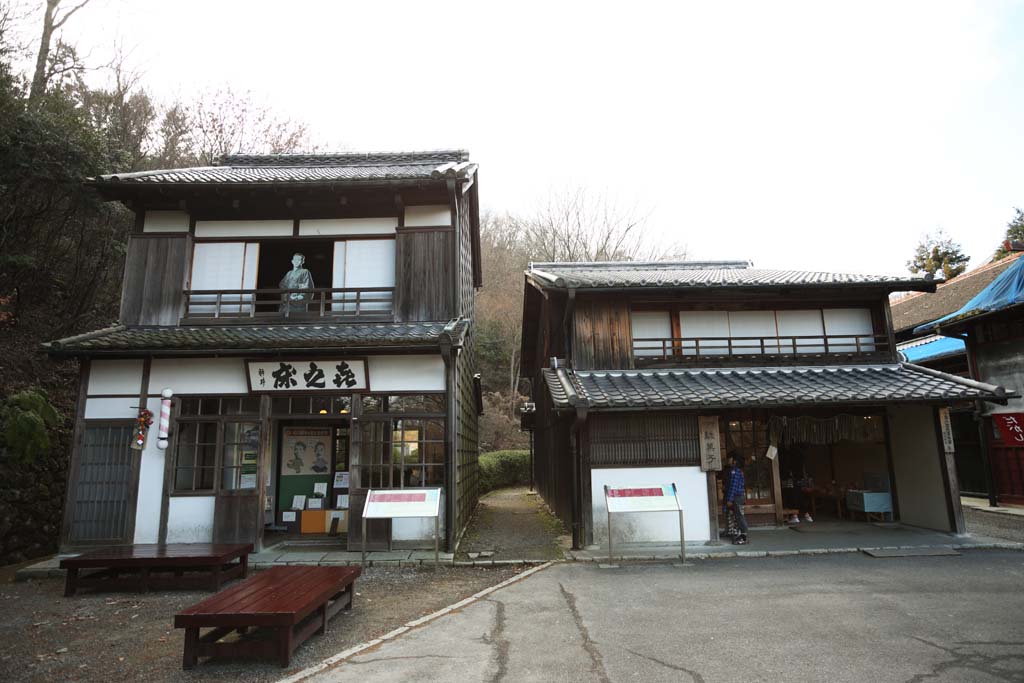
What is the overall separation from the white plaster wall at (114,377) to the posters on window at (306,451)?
11.3 feet

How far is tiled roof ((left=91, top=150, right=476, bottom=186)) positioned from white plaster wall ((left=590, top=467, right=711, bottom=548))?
663 centimetres

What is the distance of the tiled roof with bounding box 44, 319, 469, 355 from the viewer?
9.80m

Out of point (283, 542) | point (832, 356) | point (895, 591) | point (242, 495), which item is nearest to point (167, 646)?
point (242, 495)

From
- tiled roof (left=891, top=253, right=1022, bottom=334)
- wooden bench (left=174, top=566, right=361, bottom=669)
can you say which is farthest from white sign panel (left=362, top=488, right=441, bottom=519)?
tiled roof (left=891, top=253, right=1022, bottom=334)

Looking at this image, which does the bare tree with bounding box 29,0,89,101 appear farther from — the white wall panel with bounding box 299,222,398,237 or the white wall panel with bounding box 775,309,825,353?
the white wall panel with bounding box 775,309,825,353

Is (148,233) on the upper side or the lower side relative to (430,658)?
upper

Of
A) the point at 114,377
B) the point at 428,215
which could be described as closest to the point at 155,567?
the point at 114,377

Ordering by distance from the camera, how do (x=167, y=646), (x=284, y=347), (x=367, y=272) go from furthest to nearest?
(x=367, y=272), (x=284, y=347), (x=167, y=646)

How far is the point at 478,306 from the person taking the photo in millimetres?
31047

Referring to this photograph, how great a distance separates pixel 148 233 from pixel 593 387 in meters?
9.73

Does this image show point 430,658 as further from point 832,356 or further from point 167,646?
point 832,356

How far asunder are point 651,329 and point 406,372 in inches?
213

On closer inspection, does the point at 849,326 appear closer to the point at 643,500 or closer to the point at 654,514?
the point at 654,514

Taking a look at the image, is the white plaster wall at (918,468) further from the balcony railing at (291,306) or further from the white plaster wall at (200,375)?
the white plaster wall at (200,375)
